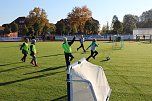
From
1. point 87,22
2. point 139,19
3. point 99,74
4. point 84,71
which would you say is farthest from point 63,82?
point 139,19

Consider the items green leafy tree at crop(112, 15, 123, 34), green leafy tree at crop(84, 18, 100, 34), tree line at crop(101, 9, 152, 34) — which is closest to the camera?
green leafy tree at crop(112, 15, 123, 34)

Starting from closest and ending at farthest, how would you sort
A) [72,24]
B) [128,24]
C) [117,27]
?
[117,27]
[72,24]
[128,24]

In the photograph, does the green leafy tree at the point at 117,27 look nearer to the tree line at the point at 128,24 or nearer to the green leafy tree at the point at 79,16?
the tree line at the point at 128,24

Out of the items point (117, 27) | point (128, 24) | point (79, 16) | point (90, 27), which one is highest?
A: point (79, 16)

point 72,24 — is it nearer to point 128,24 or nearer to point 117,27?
point 117,27

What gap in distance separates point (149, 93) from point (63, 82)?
11.8 feet

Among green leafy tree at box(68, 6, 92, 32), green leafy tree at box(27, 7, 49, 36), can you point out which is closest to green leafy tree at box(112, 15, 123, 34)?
green leafy tree at box(68, 6, 92, 32)

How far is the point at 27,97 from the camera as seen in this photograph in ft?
28.6

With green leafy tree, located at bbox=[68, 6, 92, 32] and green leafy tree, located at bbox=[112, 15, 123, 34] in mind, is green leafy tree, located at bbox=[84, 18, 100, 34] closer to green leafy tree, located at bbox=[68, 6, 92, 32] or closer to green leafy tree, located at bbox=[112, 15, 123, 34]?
green leafy tree, located at bbox=[68, 6, 92, 32]

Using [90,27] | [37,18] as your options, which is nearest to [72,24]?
[90,27]

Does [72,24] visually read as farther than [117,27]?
Yes

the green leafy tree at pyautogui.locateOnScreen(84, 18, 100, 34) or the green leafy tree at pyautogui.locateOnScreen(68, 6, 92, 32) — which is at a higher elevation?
the green leafy tree at pyautogui.locateOnScreen(68, 6, 92, 32)

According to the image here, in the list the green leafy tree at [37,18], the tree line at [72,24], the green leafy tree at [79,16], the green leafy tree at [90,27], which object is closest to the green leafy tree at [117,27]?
the tree line at [72,24]

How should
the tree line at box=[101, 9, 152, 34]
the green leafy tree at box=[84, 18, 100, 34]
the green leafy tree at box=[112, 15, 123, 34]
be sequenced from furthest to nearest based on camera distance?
1. the green leafy tree at box=[84, 18, 100, 34]
2. the tree line at box=[101, 9, 152, 34]
3. the green leafy tree at box=[112, 15, 123, 34]
